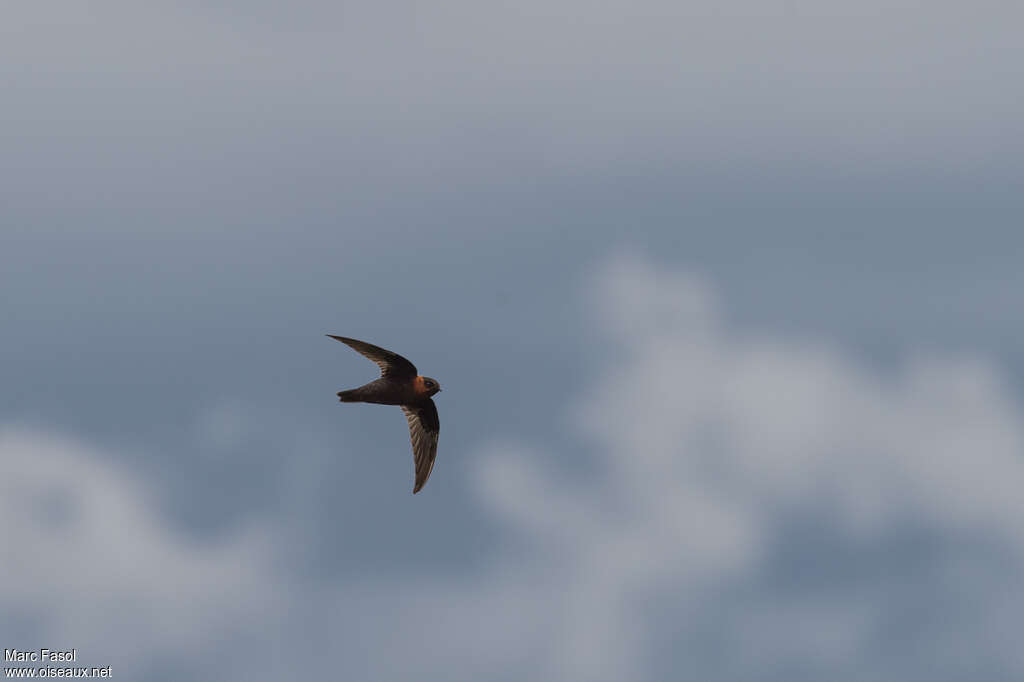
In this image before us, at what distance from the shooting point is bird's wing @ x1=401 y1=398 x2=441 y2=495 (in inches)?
1442

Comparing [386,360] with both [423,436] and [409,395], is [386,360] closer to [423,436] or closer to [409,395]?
[409,395]

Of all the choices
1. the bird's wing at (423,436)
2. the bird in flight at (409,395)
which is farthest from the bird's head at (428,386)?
the bird's wing at (423,436)

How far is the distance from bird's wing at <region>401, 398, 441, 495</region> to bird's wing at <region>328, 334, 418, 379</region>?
2698 mm

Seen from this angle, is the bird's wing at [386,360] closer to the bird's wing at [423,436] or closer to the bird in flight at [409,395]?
the bird in flight at [409,395]

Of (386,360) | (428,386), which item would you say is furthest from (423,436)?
(386,360)

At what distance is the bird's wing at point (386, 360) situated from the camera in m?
33.3

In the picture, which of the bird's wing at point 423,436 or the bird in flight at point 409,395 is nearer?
the bird in flight at point 409,395

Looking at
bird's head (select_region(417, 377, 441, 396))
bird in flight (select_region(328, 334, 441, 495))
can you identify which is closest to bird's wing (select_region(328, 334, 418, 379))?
bird in flight (select_region(328, 334, 441, 495))

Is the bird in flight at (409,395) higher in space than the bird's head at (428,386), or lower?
lower

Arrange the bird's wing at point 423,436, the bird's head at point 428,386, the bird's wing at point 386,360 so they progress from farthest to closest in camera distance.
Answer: the bird's wing at point 423,436 → the bird's head at point 428,386 → the bird's wing at point 386,360

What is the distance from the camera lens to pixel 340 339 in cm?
3328

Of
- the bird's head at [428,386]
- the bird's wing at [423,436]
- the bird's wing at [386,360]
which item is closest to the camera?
the bird's wing at [386,360]

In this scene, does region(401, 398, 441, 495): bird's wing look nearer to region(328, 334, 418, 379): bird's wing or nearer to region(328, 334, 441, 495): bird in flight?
region(328, 334, 441, 495): bird in flight

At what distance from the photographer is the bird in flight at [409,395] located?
33375 millimetres
